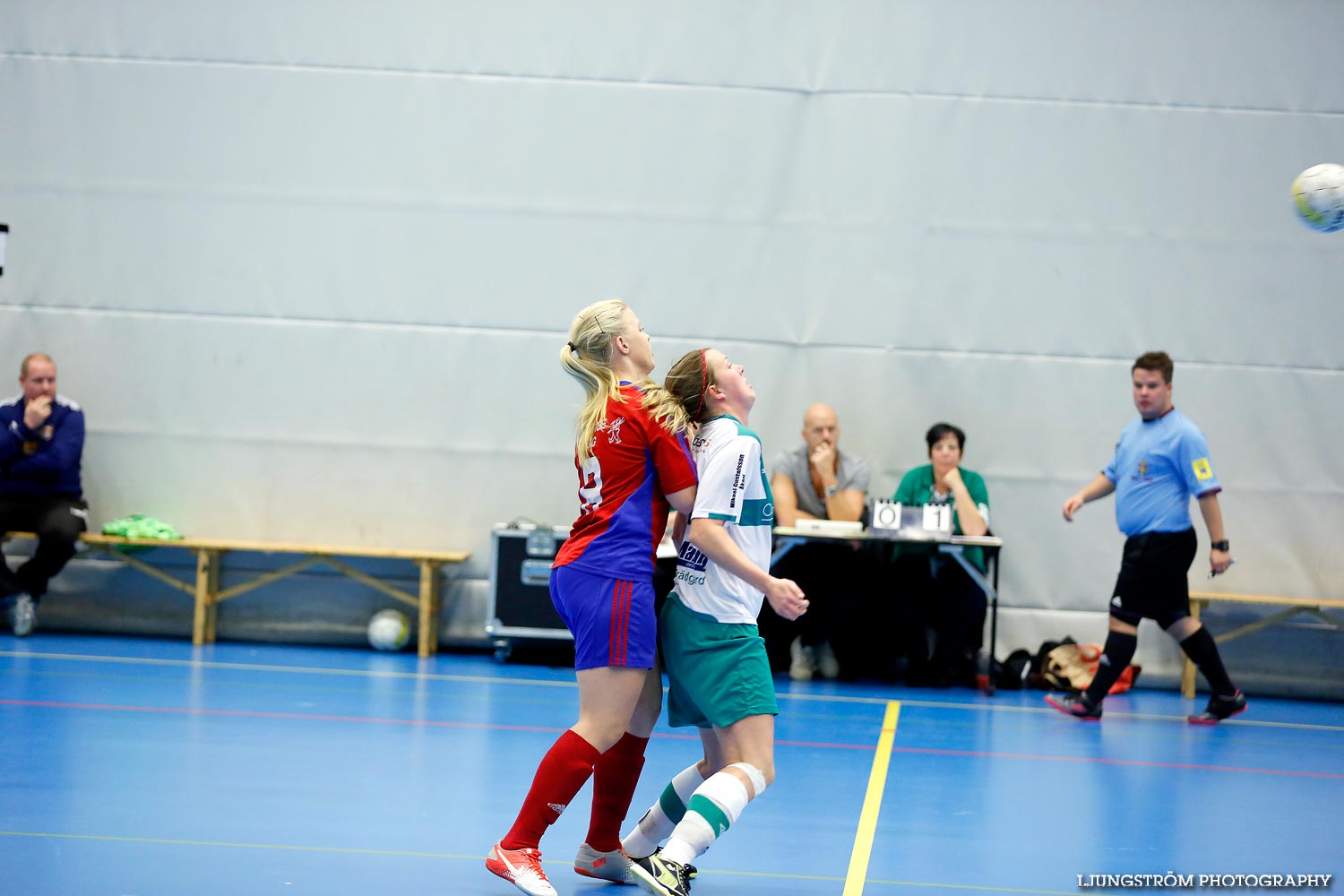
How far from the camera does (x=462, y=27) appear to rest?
29.0ft

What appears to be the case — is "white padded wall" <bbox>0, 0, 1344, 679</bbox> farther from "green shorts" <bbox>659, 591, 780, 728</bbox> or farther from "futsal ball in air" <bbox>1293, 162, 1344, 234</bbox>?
"green shorts" <bbox>659, 591, 780, 728</bbox>

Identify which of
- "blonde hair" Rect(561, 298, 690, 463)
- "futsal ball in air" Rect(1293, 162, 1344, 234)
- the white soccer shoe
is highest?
"futsal ball in air" Rect(1293, 162, 1344, 234)

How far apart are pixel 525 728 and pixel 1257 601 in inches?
182

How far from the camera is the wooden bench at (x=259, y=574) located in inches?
332

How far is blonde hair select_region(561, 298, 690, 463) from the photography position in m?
3.48

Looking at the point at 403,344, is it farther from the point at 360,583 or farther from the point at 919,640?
the point at 919,640

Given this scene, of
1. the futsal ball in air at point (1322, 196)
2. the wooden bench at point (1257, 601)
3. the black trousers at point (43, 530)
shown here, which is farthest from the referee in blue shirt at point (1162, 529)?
the black trousers at point (43, 530)

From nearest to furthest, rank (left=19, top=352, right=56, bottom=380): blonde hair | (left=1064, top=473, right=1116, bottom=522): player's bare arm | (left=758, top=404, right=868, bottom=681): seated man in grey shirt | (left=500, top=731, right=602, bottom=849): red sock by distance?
(left=500, top=731, right=602, bottom=849): red sock, (left=1064, top=473, right=1116, bottom=522): player's bare arm, (left=758, top=404, right=868, bottom=681): seated man in grey shirt, (left=19, top=352, right=56, bottom=380): blonde hair

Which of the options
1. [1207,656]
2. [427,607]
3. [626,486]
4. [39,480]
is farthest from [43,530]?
[1207,656]

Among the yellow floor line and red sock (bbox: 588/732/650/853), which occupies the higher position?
red sock (bbox: 588/732/650/853)

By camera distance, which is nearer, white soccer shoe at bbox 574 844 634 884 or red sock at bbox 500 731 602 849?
red sock at bbox 500 731 602 849

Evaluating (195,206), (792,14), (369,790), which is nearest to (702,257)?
(792,14)

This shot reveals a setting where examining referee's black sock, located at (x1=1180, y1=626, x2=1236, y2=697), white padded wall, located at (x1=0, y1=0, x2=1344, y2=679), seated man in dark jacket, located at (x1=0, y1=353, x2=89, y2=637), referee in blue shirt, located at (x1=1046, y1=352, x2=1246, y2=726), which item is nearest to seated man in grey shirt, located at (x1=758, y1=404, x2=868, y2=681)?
white padded wall, located at (x1=0, y1=0, x2=1344, y2=679)

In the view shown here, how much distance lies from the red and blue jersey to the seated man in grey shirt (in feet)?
15.2
